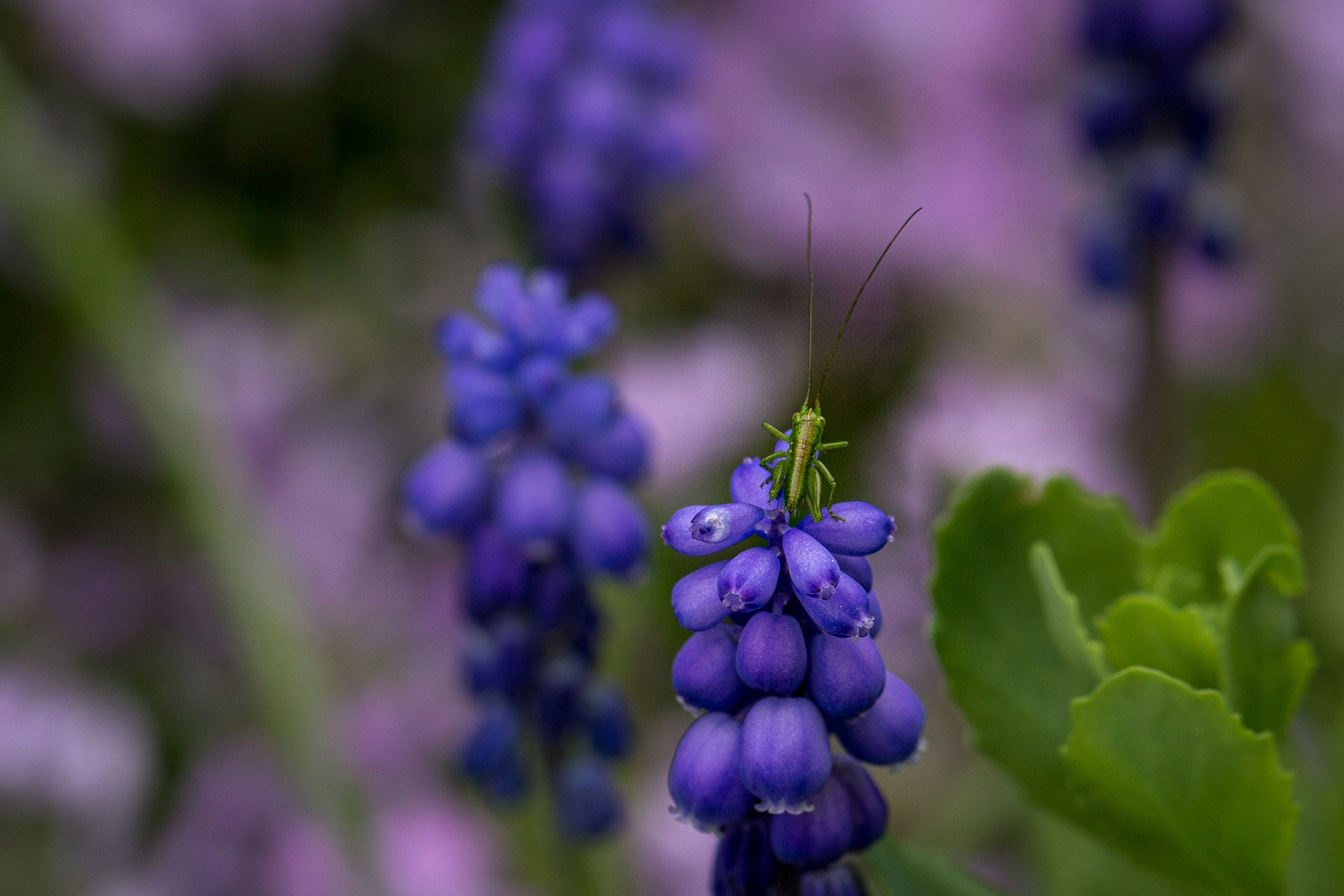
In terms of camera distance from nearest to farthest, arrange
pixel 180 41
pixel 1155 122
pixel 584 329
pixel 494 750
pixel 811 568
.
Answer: pixel 811 568 → pixel 584 329 → pixel 494 750 → pixel 1155 122 → pixel 180 41

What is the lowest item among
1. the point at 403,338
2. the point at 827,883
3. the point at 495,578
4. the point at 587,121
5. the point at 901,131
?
the point at 827,883

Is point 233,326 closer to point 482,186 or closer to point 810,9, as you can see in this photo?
point 482,186

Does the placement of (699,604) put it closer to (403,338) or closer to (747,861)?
(747,861)

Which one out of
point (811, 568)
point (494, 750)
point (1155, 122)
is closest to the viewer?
point (811, 568)

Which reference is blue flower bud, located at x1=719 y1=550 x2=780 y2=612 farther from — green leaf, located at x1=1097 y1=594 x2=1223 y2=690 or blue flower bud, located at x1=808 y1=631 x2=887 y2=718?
green leaf, located at x1=1097 y1=594 x2=1223 y2=690

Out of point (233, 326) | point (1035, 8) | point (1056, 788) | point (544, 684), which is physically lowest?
point (1056, 788)

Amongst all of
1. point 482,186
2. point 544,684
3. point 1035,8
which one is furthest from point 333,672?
point 1035,8

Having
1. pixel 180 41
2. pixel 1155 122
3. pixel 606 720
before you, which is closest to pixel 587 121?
pixel 1155 122
